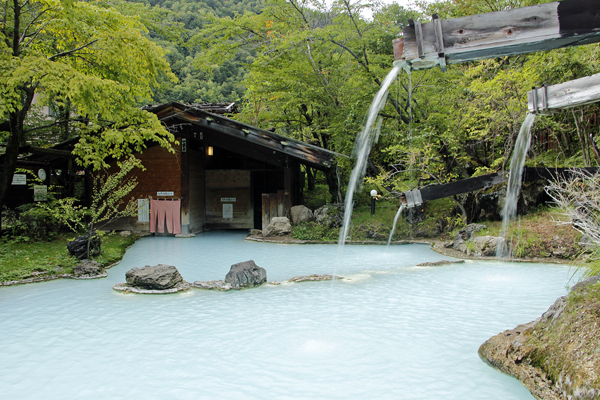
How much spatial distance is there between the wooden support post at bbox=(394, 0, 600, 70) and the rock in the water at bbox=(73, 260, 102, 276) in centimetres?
823

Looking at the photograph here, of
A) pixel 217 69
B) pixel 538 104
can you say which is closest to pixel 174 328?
pixel 538 104

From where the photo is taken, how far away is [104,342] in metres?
5.31

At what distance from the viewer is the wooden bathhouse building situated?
14680mm

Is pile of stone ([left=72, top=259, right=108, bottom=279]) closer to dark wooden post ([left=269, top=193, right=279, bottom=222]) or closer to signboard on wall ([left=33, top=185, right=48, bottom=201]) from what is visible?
signboard on wall ([left=33, top=185, right=48, bottom=201])

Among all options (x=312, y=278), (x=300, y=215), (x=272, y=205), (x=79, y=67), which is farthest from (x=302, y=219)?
(x=79, y=67)

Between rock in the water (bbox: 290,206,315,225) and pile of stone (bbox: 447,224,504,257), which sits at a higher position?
rock in the water (bbox: 290,206,315,225)

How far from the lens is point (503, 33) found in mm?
3811

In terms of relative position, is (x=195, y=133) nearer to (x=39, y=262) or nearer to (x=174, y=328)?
(x=39, y=262)

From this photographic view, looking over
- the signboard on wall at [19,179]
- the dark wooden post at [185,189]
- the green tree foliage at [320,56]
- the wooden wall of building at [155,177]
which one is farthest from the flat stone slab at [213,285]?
the green tree foliage at [320,56]

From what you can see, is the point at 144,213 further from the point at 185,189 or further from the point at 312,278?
the point at 312,278

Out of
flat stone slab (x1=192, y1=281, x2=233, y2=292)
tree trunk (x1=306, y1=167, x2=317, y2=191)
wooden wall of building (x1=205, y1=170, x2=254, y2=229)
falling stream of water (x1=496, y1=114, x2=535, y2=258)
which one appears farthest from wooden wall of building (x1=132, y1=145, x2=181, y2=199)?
falling stream of water (x1=496, y1=114, x2=535, y2=258)

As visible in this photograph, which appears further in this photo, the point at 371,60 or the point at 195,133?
the point at 195,133

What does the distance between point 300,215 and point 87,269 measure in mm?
8466

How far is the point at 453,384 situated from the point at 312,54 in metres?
14.1
